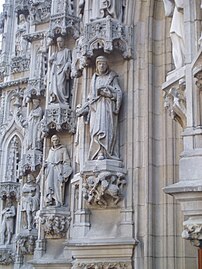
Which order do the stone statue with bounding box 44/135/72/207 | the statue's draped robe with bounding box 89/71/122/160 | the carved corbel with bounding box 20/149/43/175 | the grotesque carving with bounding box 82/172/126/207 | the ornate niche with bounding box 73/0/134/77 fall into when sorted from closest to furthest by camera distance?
the grotesque carving with bounding box 82/172/126/207, the statue's draped robe with bounding box 89/71/122/160, the ornate niche with bounding box 73/0/134/77, the stone statue with bounding box 44/135/72/207, the carved corbel with bounding box 20/149/43/175

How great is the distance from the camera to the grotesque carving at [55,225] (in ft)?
36.6

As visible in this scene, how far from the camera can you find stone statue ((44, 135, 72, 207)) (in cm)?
1138

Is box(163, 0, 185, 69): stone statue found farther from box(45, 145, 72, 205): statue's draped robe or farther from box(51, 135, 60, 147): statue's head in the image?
box(51, 135, 60, 147): statue's head

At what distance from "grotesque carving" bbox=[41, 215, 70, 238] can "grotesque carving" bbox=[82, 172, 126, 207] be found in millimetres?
3055

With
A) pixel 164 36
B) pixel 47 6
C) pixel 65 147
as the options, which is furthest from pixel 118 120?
pixel 47 6

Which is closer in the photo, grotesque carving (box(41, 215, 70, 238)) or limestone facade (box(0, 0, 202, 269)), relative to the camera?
limestone facade (box(0, 0, 202, 269))

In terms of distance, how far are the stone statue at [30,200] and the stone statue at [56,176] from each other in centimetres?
451

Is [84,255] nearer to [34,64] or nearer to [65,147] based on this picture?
[65,147]

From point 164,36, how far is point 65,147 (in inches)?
160

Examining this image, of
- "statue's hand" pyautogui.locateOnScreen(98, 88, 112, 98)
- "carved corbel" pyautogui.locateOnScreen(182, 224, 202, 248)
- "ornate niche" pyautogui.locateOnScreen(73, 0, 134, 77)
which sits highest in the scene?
"ornate niche" pyautogui.locateOnScreen(73, 0, 134, 77)

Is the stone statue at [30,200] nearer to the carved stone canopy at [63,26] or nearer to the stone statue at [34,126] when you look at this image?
the stone statue at [34,126]

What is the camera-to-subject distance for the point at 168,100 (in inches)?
275

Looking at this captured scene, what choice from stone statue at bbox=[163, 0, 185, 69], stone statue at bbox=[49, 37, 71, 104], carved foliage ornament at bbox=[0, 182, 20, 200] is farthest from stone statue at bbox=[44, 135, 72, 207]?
carved foliage ornament at bbox=[0, 182, 20, 200]

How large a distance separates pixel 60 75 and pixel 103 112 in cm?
417
